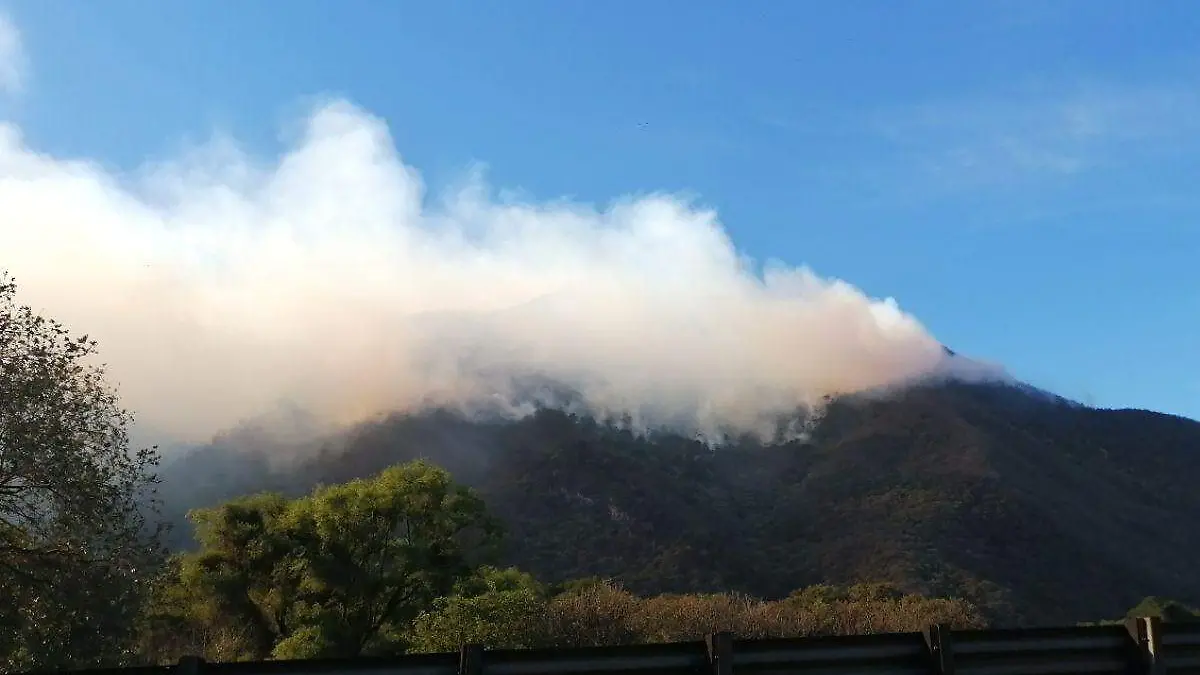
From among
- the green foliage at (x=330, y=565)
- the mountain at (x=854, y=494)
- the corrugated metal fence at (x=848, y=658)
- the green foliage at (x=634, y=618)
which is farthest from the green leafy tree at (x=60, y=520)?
the mountain at (x=854, y=494)

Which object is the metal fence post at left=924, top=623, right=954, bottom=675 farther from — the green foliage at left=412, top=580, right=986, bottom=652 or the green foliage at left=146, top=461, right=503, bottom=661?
the green foliage at left=146, top=461, right=503, bottom=661

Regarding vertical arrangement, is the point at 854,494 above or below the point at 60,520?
above

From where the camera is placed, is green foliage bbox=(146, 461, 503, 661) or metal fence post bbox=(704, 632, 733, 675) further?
green foliage bbox=(146, 461, 503, 661)

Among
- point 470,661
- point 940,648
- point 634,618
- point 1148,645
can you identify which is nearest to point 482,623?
point 634,618

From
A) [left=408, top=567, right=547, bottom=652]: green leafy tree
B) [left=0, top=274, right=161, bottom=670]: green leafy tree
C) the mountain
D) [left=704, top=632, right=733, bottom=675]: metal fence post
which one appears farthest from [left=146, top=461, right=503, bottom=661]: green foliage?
the mountain

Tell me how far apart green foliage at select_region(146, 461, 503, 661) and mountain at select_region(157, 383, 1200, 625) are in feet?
152

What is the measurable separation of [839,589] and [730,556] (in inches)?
610

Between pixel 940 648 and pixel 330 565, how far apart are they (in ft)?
101

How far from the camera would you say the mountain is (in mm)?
91562

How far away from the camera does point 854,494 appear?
118 m

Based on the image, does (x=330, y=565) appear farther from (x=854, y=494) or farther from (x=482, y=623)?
(x=854, y=494)

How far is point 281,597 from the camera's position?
3706 cm

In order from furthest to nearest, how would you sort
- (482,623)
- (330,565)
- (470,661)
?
(330,565)
(482,623)
(470,661)

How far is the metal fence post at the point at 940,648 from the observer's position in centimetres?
979
